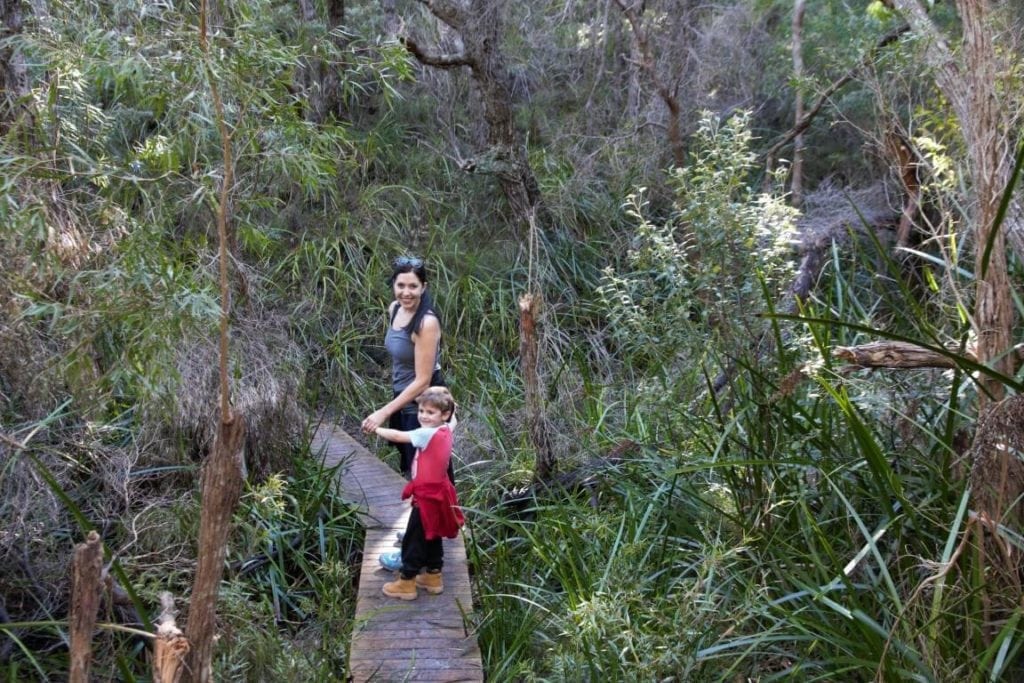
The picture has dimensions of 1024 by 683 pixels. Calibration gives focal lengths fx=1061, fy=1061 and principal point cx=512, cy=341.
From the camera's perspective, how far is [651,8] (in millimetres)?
10969

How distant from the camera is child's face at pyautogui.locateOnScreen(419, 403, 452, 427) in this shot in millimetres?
4762

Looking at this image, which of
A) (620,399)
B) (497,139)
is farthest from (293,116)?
(497,139)

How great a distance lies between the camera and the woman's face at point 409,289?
5.17 m

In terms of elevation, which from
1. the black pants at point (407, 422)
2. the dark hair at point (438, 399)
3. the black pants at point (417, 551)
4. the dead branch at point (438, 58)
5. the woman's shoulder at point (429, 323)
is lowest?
the black pants at point (417, 551)

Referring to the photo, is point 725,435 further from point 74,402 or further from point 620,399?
point 74,402

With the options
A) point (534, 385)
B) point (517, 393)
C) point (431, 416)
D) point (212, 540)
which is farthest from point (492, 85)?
point (212, 540)

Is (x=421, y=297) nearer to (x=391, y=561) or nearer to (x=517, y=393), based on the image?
(x=391, y=561)

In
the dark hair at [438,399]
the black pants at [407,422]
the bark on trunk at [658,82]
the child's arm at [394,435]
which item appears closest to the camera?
the dark hair at [438,399]

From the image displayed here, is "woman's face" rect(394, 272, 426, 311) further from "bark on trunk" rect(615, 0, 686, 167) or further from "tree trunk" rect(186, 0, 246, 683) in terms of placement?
"bark on trunk" rect(615, 0, 686, 167)

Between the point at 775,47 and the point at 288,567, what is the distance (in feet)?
24.7

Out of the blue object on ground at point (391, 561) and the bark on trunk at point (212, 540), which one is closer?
the bark on trunk at point (212, 540)

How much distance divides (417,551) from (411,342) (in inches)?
40.1

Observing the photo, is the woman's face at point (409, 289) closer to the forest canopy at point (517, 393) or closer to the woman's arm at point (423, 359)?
the woman's arm at point (423, 359)

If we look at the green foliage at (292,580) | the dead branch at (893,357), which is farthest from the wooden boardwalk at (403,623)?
the dead branch at (893,357)
